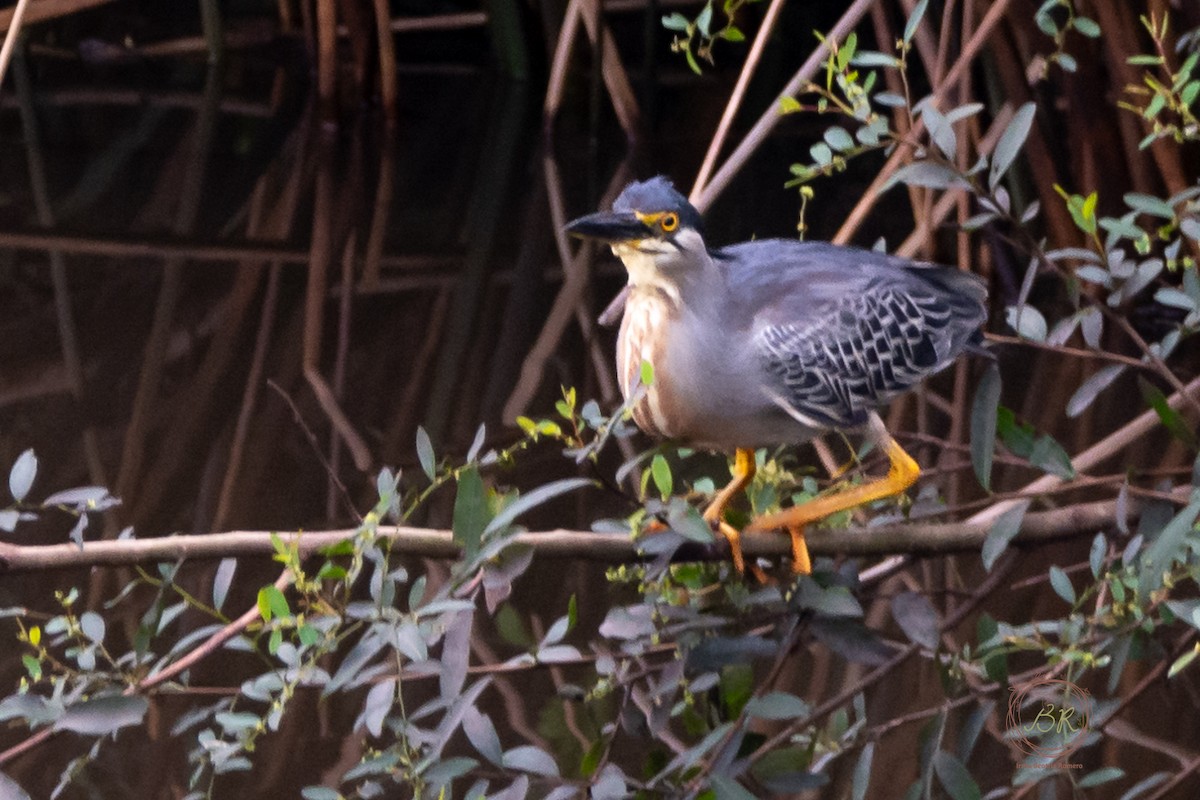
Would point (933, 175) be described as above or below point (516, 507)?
above

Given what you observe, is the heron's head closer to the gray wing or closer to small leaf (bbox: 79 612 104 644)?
the gray wing

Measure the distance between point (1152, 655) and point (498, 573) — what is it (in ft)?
1.42

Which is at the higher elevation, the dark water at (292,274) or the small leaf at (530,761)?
the small leaf at (530,761)

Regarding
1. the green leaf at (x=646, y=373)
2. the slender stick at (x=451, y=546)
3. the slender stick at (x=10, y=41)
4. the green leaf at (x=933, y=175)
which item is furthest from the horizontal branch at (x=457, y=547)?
the slender stick at (x=10, y=41)

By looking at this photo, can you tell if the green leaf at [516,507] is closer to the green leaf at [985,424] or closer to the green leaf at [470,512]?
the green leaf at [470,512]

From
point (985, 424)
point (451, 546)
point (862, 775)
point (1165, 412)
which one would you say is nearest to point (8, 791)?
point (451, 546)

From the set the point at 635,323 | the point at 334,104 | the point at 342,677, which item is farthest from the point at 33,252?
the point at 342,677

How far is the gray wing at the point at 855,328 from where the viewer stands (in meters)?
1.04

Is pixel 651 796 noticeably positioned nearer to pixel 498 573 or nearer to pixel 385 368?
pixel 498 573

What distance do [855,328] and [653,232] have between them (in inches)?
7.7

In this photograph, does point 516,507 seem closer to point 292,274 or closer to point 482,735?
point 482,735

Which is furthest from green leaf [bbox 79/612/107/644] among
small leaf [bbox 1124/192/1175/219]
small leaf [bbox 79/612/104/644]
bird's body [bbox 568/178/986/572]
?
small leaf [bbox 1124/192/1175/219]

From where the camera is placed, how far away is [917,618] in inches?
36.1

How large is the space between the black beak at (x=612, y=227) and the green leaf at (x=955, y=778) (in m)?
0.38
